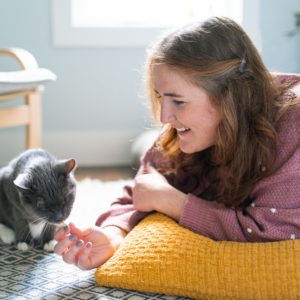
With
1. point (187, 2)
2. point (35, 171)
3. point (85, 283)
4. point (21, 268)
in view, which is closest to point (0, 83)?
point (35, 171)

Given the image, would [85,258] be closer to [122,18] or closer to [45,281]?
[45,281]

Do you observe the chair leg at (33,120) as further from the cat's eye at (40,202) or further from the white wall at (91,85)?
the cat's eye at (40,202)

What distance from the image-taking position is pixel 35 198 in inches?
56.3

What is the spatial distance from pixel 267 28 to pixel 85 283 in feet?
6.62

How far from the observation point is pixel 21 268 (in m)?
1.43

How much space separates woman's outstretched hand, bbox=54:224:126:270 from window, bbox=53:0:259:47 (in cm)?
163

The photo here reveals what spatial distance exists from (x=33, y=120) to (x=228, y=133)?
1.19 m

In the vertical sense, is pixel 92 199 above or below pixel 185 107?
below

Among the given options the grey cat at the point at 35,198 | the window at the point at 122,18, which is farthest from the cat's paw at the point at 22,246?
the window at the point at 122,18

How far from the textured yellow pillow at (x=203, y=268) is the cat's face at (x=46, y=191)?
231mm

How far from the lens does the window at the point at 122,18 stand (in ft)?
9.23

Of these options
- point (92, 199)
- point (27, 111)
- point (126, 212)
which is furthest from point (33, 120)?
point (126, 212)

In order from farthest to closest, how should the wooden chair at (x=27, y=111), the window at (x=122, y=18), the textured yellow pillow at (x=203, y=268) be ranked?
the window at (x=122, y=18) → the wooden chair at (x=27, y=111) → the textured yellow pillow at (x=203, y=268)

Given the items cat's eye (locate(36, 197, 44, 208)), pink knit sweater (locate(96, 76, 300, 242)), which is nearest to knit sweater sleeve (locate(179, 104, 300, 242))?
pink knit sweater (locate(96, 76, 300, 242))
